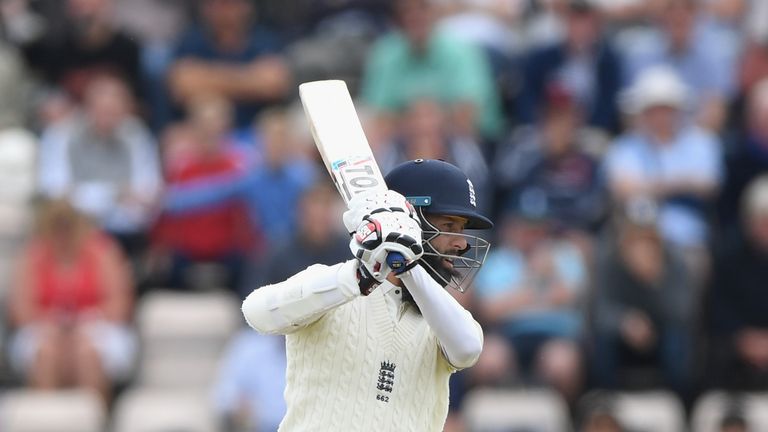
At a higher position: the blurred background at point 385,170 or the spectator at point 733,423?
the blurred background at point 385,170

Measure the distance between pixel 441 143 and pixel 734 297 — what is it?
6.27ft

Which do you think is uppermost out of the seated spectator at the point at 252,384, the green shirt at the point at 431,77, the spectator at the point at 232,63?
the spectator at the point at 232,63

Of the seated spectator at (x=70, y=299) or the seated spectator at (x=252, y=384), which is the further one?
the seated spectator at (x=70, y=299)

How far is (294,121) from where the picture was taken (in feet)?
32.2

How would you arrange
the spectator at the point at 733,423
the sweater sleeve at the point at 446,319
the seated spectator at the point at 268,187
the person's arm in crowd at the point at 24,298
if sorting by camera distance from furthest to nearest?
the seated spectator at the point at 268,187
the person's arm in crowd at the point at 24,298
the spectator at the point at 733,423
the sweater sleeve at the point at 446,319

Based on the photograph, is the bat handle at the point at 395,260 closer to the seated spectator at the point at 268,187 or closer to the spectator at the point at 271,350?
the spectator at the point at 271,350

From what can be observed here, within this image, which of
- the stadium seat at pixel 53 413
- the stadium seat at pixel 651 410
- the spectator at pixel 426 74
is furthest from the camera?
the spectator at pixel 426 74

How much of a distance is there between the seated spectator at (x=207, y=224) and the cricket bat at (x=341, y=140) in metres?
4.95

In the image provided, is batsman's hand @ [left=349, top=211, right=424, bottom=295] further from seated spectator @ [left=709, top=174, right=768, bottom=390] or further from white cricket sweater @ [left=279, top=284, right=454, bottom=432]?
seated spectator @ [left=709, top=174, right=768, bottom=390]

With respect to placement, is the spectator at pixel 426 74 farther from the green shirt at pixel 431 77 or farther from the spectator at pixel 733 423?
the spectator at pixel 733 423

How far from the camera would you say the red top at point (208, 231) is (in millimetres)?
9422

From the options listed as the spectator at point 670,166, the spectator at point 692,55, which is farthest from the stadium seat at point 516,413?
the spectator at point 692,55

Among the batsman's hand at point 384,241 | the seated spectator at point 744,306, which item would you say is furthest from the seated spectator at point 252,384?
the batsman's hand at point 384,241

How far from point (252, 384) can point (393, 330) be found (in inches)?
161
